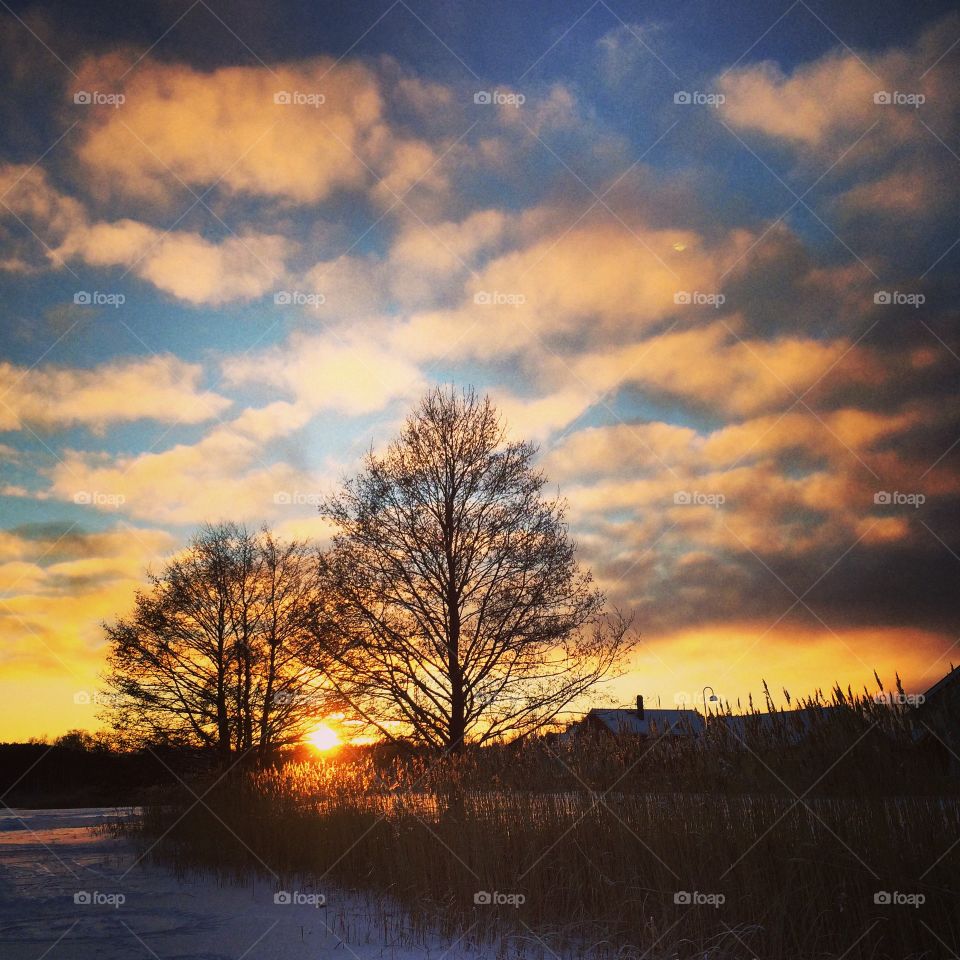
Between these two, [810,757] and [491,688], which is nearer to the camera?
[810,757]

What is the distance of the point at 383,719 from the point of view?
1673 cm

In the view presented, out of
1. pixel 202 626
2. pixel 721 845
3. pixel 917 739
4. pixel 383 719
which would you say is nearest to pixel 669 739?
pixel 721 845

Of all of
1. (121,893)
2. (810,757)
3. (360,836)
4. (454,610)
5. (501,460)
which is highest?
(501,460)

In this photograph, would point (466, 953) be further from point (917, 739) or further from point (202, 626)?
point (202, 626)

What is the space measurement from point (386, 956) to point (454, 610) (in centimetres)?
965

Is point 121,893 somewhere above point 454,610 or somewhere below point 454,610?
below
